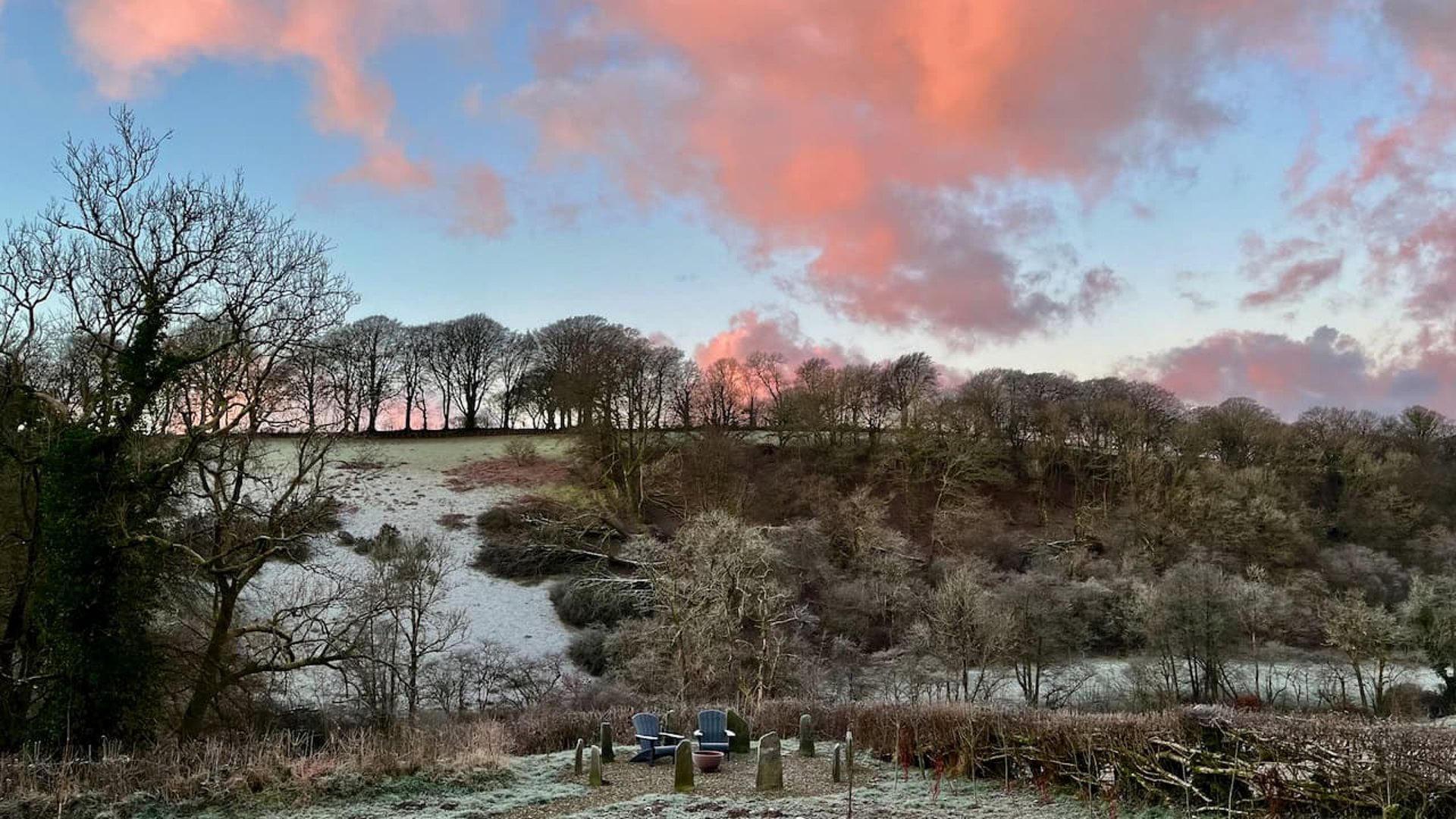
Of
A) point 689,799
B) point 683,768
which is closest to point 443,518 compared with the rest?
point 683,768

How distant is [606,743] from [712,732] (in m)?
2.05

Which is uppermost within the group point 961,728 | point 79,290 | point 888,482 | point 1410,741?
point 79,290

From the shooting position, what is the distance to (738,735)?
54.6 feet

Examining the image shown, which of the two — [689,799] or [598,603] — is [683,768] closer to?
[689,799]

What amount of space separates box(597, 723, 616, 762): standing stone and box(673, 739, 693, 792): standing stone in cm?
281

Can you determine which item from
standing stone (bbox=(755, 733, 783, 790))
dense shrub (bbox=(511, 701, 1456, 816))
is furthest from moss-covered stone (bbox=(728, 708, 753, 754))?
A: standing stone (bbox=(755, 733, 783, 790))

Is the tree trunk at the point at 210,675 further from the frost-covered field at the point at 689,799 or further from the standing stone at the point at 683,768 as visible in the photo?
the standing stone at the point at 683,768

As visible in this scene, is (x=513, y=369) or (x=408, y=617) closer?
(x=408, y=617)

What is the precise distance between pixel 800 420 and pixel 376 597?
3551 centimetres

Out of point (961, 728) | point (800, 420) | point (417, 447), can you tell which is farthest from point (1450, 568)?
point (417, 447)

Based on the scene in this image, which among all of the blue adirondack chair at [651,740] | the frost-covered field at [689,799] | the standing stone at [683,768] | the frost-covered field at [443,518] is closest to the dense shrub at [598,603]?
the frost-covered field at [443,518]

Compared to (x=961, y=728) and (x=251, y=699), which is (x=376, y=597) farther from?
(x=961, y=728)

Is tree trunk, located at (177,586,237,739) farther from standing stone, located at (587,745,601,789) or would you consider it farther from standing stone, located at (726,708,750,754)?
standing stone, located at (726,708,750,754)

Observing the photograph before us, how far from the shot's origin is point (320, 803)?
11.5 metres
